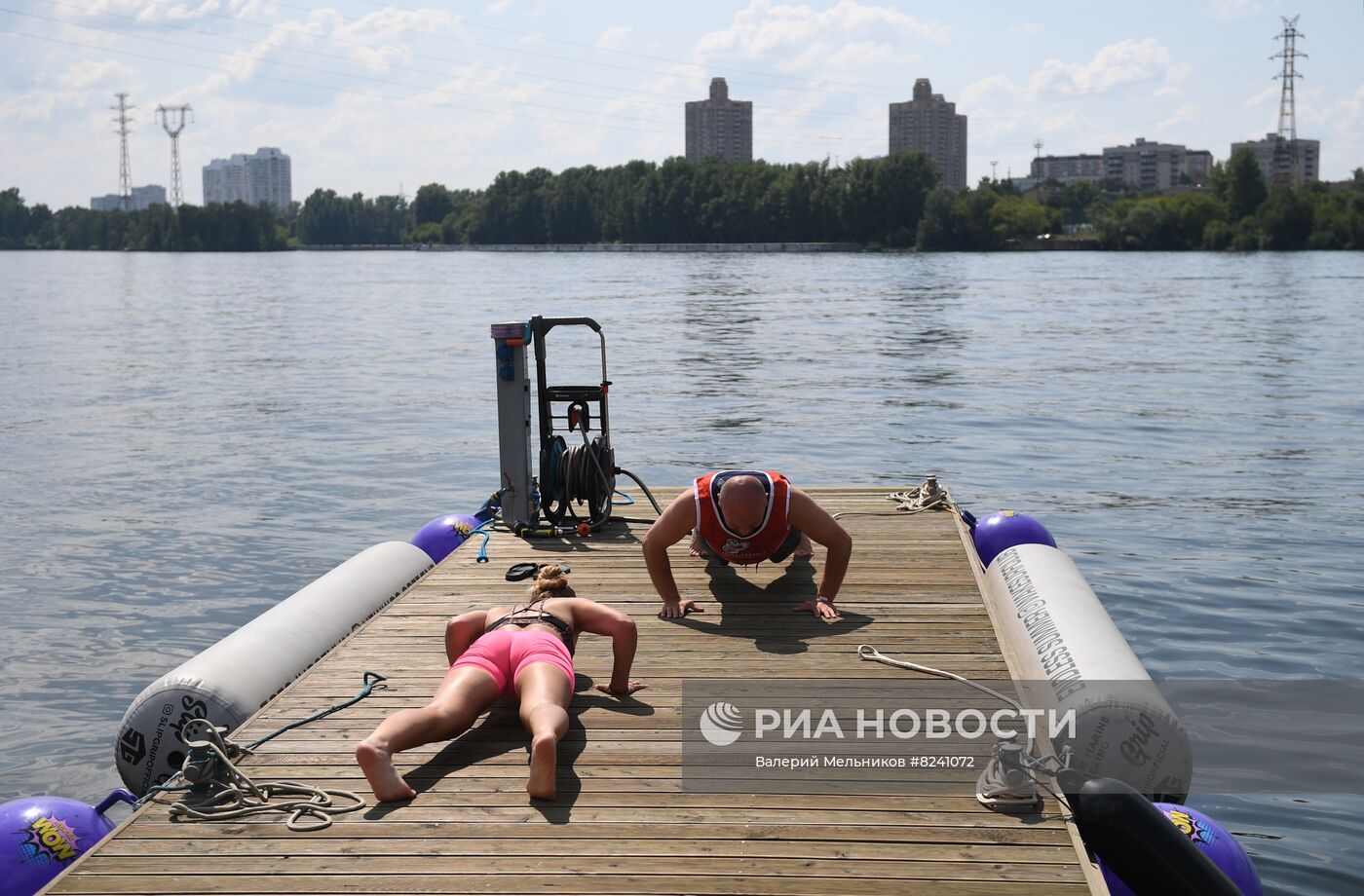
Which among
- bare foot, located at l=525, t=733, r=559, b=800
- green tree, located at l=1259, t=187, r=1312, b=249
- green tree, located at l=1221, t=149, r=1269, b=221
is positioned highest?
green tree, located at l=1221, t=149, r=1269, b=221

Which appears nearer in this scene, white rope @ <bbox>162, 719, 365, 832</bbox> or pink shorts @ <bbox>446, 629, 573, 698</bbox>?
white rope @ <bbox>162, 719, 365, 832</bbox>

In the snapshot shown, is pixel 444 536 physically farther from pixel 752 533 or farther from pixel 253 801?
pixel 253 801

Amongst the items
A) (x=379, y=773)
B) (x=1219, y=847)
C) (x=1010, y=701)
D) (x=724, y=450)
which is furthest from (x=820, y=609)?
(x=724, y=450)

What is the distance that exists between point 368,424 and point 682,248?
5719 inches

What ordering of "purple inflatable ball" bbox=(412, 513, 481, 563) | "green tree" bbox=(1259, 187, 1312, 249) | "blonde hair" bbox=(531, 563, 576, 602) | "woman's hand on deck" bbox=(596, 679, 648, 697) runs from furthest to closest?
"green tree" bbox=(1259, 187, 1312, 249), "purple inflatable ball" bbox=(412, 513, 481, 563), "blonde hair" bbox=(531, 563, 576, 602), "woman's hand on deck" bbox=(596, 679, 648, 697)

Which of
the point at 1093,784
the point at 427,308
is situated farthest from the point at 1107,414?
the point at 427,308

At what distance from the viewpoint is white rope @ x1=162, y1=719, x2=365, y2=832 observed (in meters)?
5.44

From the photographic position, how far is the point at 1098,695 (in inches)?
259

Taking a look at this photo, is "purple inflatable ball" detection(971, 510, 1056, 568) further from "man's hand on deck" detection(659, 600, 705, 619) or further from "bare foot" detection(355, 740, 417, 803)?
"bare foot" detection(355, 740, 417, 803)

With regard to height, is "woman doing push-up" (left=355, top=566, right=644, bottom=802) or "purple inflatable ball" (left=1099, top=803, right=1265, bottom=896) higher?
"woman doing push-up" (left=355, top=566, right=644, bottom=802)

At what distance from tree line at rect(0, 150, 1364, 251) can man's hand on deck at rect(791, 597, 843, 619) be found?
122556mm

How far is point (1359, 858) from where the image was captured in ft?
25.6

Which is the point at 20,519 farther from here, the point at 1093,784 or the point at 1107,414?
the point at 1107,414

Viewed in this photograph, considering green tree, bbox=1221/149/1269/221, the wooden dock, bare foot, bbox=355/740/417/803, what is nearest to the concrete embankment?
green tree, bbox=1221/149/1269/221
